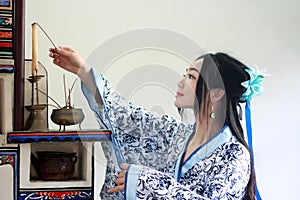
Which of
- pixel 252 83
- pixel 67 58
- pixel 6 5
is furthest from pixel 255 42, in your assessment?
pixel 6 5

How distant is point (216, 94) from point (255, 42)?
4.14ft

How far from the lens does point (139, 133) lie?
2.04 metres

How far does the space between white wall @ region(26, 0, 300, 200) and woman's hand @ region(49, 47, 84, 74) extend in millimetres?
893

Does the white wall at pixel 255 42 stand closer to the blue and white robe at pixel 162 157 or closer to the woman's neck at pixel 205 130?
the blue and white robe at pixel 162 157

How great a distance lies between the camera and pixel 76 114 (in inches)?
80.7

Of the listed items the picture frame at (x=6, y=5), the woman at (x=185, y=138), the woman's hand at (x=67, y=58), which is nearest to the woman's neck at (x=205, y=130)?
the woman at (x=185, y=138)

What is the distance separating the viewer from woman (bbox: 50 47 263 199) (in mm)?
1729

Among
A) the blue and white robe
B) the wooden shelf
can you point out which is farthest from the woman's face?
the wooden shelf

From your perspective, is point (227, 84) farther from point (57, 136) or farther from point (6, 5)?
point (6, 5)

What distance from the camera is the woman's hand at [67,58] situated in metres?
1.91

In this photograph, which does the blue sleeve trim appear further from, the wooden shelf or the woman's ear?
the woman's ear

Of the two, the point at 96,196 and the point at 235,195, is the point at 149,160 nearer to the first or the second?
the point at 235,195

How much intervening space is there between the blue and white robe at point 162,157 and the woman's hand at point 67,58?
0.22 ft

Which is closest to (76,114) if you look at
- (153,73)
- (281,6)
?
(153,73)
